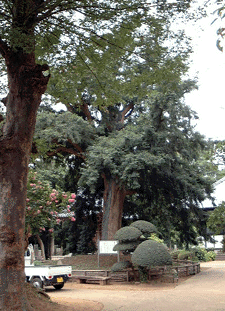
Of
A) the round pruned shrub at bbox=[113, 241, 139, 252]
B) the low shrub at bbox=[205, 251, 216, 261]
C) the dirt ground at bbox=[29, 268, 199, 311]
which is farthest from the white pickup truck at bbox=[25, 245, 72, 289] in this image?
the low shrub at bbox=[205, 251, 216, 261]

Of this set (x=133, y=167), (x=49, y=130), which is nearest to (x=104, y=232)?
(x=133, y=167)

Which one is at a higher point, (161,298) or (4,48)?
(4,48)

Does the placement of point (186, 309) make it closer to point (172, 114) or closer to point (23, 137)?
point (23, 137)

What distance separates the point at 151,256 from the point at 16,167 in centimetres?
885

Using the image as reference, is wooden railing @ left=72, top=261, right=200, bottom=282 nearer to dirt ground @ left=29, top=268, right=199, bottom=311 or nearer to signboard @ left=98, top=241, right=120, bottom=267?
dirt ground @ left=29, top=268, right=199, bottom=311

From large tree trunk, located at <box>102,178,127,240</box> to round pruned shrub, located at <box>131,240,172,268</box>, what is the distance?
597cm

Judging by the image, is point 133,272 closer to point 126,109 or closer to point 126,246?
point 126,246

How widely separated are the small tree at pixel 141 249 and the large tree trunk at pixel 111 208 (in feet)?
12.6

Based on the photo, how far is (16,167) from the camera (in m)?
7.68

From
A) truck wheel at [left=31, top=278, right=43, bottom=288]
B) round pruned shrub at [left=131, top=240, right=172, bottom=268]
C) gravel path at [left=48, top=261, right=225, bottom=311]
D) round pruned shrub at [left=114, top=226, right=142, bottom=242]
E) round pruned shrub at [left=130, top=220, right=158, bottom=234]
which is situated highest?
round pruned shrub at [left=130, top=220, right=158, bottom=234]

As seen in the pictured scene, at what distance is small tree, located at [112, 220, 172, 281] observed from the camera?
14836 mm

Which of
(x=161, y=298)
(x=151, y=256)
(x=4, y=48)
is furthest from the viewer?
(x=151, y=256)

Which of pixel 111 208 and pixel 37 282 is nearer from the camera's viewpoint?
pixel 37 282

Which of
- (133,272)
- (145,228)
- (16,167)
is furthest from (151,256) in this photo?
(16,167)
